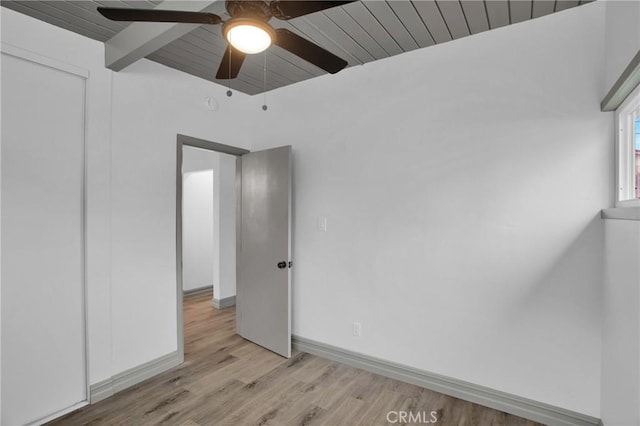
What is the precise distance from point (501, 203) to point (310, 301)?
1898 millimetres

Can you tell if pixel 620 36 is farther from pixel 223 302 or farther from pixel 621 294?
pixel 223 302

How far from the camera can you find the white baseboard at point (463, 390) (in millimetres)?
2086

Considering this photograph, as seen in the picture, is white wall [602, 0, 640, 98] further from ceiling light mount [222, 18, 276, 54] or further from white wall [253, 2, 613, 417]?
ceiling light mount [222, 18, 276, 54]

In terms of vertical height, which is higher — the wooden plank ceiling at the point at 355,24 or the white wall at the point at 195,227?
the wooden plank ceiling at the point at 355,24

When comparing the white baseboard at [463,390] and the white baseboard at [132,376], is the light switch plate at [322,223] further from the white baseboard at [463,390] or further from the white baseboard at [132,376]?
the white baseboard at [132,376]

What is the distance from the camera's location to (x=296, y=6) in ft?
4.40

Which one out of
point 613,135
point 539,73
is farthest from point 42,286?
point 613,135

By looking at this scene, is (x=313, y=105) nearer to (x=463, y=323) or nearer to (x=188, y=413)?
(x=463, y=323)

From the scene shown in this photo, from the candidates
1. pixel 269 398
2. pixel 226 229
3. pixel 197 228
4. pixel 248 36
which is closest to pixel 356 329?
pixel 269 398

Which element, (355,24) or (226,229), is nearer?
(355,24)

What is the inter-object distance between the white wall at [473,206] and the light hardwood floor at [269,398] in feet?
0.77

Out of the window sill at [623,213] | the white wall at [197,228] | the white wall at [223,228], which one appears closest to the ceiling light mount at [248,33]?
the window sill at [623,213]

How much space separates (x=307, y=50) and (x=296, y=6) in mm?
328

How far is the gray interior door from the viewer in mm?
3111
